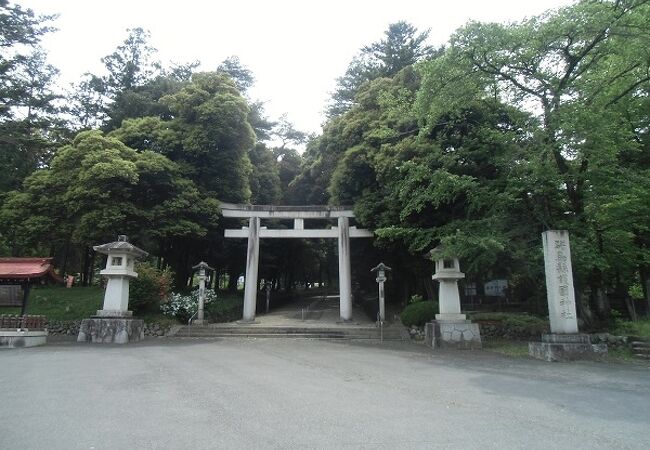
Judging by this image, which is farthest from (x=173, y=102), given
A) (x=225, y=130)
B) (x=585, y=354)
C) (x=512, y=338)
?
(x=585, y=354)

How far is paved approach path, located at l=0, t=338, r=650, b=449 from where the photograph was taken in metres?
4.33

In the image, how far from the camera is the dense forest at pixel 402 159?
1081 centimetres

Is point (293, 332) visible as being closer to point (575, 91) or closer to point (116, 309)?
point (116, 309)

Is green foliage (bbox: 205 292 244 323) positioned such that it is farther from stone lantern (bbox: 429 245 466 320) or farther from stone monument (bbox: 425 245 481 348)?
stone lantern (bbox: 429 245 466 320)

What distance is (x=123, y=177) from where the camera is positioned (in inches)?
683

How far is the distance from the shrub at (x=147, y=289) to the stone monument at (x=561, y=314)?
13.8 metres

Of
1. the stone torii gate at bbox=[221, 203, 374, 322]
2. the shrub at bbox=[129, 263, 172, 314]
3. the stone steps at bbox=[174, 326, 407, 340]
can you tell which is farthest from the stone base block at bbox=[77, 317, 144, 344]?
the stone torii gate at bbox=[221, 203, 374, 322]

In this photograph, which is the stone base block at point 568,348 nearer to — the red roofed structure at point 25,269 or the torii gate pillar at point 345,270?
the torii gate pillar at point 345,270

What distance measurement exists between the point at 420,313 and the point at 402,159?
5880 mm

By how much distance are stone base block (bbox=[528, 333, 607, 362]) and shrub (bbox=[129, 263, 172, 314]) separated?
1407 cm

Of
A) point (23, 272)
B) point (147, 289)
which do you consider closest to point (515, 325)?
point (147, 289)

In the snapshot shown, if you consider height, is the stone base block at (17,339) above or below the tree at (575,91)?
below

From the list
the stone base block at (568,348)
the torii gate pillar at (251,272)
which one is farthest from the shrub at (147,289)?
the stone base block at (568,348)

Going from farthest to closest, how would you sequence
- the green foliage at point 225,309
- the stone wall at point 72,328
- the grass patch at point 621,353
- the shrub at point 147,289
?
the green foliage at point 225,309
the shrub at point 147,289
the stone wall at point 72,328
the grass patch at point 621,353
